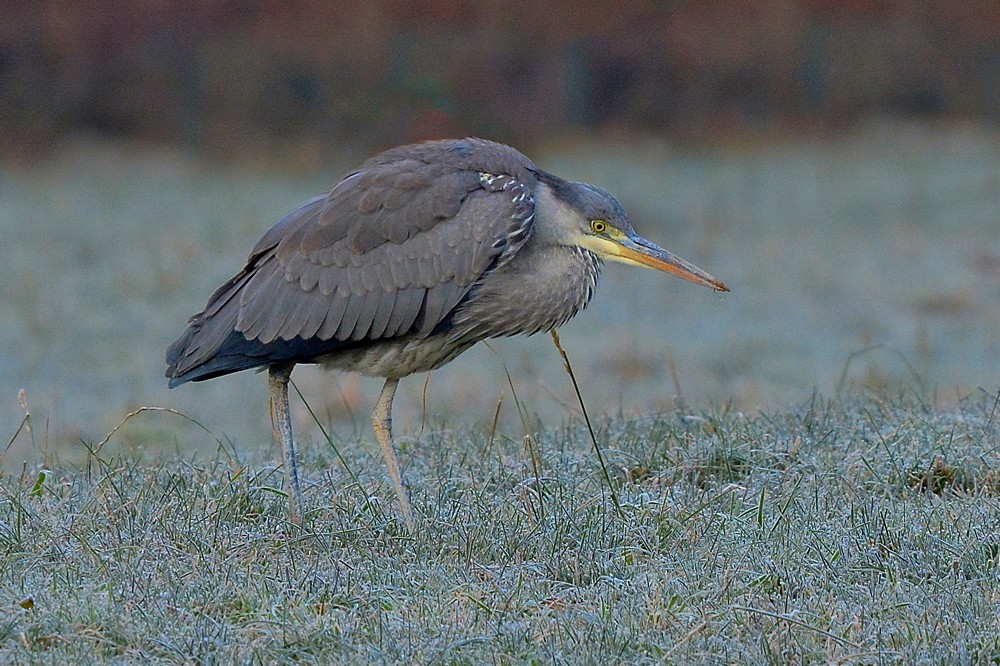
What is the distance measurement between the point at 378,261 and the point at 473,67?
705 inches

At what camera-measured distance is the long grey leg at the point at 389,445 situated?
4621mm

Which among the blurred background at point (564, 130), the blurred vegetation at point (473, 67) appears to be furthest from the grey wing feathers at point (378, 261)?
the blurred vegetation at point (473, 67)

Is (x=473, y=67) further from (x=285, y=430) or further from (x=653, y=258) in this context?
(x=285, y=430)

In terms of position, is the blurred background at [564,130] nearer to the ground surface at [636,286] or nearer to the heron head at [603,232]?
the ground surface at [636,286]

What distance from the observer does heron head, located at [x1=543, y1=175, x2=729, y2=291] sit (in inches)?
203

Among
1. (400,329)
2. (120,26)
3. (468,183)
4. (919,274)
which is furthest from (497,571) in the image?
(120,26)

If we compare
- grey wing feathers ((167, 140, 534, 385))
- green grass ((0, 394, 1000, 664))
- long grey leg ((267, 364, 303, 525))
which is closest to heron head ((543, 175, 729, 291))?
grey wing feathers ((167, 140, 534, 385))

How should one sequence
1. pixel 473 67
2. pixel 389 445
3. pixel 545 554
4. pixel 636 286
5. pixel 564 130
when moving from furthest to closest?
1. pixel 473 67
2. pixel 564 130
3. pixel 636 286
4. pixel 389 445
5. pixel 545 554

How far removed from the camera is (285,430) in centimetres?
505

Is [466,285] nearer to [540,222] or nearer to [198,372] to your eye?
[540,222]

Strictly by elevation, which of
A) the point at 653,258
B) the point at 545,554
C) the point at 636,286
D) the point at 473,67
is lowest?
the point at 636,286

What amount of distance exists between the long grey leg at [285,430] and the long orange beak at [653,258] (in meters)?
1.30

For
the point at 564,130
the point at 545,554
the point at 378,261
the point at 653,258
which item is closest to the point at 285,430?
the point at 378,261

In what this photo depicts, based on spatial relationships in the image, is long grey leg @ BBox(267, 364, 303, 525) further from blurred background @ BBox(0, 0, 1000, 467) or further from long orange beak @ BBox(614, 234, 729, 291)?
blurred background @ BBox(0, 0, 1000, 467)
